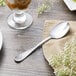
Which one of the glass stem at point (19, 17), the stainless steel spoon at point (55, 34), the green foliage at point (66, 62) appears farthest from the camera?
the glass stem at point (19, 17)

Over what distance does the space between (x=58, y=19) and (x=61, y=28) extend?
6cm

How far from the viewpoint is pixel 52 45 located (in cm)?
66

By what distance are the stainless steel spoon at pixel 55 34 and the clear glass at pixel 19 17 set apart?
0.09 metres

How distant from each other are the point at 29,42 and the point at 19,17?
111mm

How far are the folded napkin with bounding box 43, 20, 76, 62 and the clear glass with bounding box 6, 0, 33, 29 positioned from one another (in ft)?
0.22

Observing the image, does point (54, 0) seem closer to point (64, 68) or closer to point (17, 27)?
point (17, 27)

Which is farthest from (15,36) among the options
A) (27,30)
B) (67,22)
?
(67,22)

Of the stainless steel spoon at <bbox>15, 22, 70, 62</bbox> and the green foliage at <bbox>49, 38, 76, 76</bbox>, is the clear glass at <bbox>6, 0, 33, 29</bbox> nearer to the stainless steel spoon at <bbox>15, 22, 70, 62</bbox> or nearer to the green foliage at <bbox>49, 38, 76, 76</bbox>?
the stainless steel spoon at <bbox>15, 22, 70, 62</bbox>

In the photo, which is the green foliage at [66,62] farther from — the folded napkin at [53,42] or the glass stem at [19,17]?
the glass stem at [19,17]

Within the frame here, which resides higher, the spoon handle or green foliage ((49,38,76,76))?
green foliage ((49,38,76,76))

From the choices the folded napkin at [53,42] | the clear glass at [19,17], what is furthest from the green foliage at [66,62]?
the clear glass at [19,17]

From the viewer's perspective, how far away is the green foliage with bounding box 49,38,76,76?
1.80 feet

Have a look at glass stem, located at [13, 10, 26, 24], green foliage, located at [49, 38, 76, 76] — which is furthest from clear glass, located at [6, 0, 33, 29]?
green foliage, located at [49, 38, 76, 76]

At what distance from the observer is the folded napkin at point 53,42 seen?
644 millimetres
